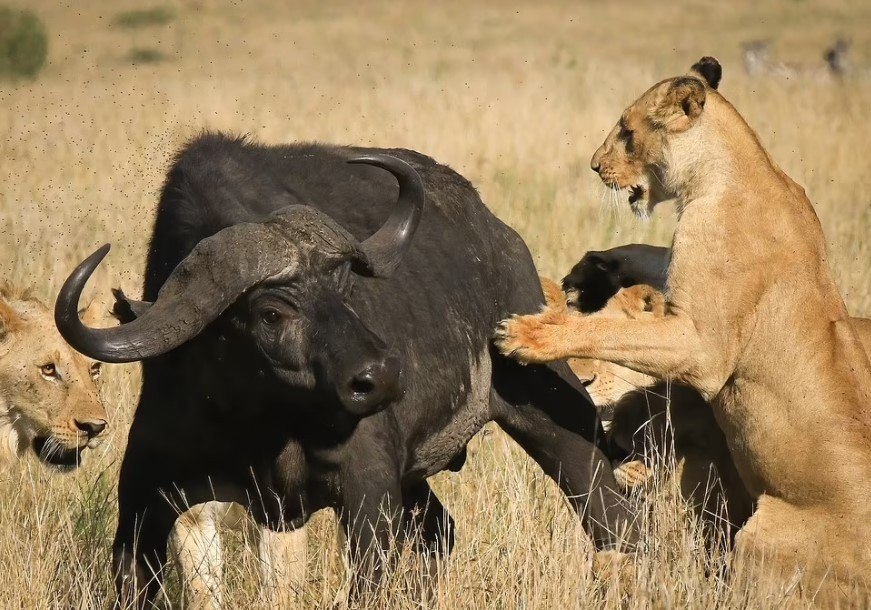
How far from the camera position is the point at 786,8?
44.9 metres

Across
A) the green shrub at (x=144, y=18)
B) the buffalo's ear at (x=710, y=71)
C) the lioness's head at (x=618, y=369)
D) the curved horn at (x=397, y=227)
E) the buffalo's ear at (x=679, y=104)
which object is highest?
the buffalo's ear at (x=710, y=71)

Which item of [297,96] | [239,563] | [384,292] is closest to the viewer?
[384,292]

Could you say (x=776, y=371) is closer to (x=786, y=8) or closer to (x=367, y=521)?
(x=367, y=521)

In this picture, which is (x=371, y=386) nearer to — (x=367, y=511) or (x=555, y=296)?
(x=367, y=511)

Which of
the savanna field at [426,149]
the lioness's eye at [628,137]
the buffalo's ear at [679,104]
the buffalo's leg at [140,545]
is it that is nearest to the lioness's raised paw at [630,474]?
the savanna field at [426,149]

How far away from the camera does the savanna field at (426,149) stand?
562 centimetres

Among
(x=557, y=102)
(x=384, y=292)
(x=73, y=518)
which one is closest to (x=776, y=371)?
(x=384, y=292)

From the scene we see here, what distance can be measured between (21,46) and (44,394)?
17.6 meters

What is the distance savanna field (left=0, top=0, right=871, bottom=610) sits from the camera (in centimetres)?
562

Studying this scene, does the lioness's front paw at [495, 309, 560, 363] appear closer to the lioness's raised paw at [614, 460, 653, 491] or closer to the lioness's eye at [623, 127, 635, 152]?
the lioness's eye at [623, 127, 635, 152]

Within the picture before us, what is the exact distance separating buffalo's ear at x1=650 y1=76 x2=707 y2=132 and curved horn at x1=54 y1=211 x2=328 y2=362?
92.9 inches

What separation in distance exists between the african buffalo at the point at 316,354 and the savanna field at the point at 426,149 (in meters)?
0.36

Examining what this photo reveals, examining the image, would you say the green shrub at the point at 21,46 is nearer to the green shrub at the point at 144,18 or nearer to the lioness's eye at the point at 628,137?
the green shrub at the point at 144,18

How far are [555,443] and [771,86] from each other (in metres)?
15.8
